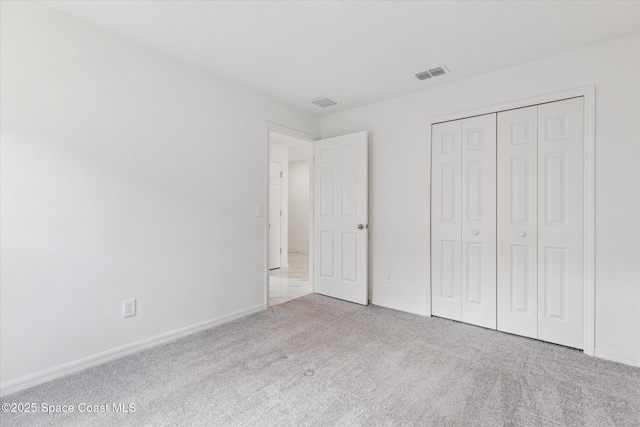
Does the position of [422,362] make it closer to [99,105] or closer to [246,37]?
[246,37]

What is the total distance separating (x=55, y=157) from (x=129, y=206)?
54cm

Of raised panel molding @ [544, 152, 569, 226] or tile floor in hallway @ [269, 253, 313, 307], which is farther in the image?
tile floor in hallway @ [269, 253, 313, 307]

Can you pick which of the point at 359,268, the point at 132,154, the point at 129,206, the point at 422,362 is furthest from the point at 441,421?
the point at 132,154

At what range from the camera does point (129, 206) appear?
2.34 meters

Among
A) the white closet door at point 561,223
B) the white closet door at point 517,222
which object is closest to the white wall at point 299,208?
the white closet door at point 517,222

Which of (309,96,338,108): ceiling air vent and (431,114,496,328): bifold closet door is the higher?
(309,96,338,108): ceiling air vent

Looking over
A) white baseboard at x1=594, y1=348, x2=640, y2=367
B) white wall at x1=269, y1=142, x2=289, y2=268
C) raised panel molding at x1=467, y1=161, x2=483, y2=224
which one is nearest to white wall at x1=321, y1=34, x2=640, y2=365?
white baseboard at x1=594, y1=348, x2=640, y2=367

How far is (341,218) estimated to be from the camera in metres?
3.83

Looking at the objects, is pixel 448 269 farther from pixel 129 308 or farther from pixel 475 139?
pixel 129 308

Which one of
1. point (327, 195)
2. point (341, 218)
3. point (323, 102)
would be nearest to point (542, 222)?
point (341, 218)

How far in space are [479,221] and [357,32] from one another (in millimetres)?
2025

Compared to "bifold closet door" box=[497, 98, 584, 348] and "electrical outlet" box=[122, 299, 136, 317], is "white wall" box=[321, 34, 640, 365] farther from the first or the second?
"electrical outlet" box=[122, 299, 136, 317]

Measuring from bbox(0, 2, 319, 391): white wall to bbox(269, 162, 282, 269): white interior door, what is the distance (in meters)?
2.66

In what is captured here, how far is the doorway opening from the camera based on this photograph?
4.40 metres
